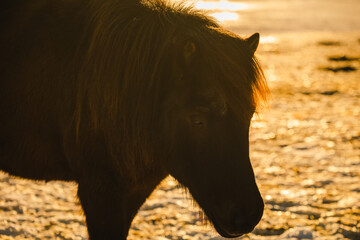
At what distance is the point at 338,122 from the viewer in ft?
26.3

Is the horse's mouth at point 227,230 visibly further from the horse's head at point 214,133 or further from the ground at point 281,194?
the ground at point 281,194

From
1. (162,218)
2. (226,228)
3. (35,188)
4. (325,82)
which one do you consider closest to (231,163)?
(226,228)

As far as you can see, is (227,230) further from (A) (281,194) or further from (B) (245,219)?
A: (A) (281,194)

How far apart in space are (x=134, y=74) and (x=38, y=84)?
60 centimetres

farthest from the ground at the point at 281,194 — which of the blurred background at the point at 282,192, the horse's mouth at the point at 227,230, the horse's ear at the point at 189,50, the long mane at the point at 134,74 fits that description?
the horse's ear at the point at 189,50

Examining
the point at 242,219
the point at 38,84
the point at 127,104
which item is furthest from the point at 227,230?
the point at 38,84

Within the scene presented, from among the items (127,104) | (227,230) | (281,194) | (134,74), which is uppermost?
(134,74)

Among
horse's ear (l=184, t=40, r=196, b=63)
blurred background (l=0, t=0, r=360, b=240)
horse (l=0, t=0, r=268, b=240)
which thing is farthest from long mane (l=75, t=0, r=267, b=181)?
blurred background (l=0, t=0, r=360, b=240)

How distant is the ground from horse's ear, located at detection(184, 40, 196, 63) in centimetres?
63

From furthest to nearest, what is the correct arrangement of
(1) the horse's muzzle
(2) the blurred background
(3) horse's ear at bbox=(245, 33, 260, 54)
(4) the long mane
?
(2) the blurred background < (3) horse's ear at bbox=(245, 33, 260, 54) < (4) the long mane < (1) the horse's muzzle

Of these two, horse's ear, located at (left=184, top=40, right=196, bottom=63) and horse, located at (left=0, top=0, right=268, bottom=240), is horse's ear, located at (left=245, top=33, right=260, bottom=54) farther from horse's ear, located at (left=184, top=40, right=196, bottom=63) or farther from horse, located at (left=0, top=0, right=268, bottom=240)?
horse's ear, located at (left=184, top=40, right=196, bottom=63)

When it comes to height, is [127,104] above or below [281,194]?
above

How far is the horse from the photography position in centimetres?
222

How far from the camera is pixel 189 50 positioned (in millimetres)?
2223
